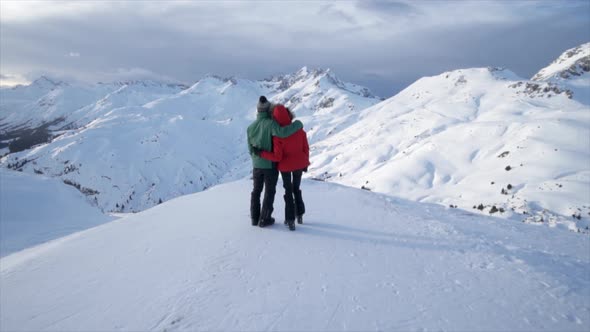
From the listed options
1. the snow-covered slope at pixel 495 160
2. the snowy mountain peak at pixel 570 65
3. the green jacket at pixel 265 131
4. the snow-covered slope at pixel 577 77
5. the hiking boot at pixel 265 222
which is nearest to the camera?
the green jacket at pixel 265 131

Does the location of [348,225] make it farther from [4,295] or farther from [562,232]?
[4,295]

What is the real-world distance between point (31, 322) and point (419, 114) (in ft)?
479

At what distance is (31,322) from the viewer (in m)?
4.36

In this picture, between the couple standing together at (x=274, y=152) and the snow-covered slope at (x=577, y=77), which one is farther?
the snow-covered slope at (x=577, y=77)

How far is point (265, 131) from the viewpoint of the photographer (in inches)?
267

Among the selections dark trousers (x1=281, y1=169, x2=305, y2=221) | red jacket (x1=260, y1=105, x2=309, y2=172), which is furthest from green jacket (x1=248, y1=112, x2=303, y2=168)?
dark trousers (x1=281, y1=169, x2=305, y2=221)

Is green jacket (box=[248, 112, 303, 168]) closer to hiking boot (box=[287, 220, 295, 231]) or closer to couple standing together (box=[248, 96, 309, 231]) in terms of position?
couple standing together (box=[248, 96, 309, 231])

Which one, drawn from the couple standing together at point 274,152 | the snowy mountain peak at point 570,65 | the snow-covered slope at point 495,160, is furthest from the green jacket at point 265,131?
the snowy mountain peak at point 570,65

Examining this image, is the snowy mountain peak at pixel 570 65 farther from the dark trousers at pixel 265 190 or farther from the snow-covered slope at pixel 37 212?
the snow-covered slope at pixel 37 212

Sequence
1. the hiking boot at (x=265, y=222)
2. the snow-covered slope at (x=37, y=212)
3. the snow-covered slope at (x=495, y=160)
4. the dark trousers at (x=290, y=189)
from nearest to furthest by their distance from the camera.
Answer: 1. the dark trousers at (x=290, y=189)
2. the hiking boot at (x=265, y=222)
3. the snow-covered slope at (x=37, y=212)
4. the snow-covered slope at (x=495, y=160)

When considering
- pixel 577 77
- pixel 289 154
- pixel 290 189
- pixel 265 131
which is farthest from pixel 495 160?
pixel 577 77

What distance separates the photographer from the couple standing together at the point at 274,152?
266 inches

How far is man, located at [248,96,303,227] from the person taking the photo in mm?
6754

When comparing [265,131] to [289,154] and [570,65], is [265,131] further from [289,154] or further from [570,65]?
[570,65]
